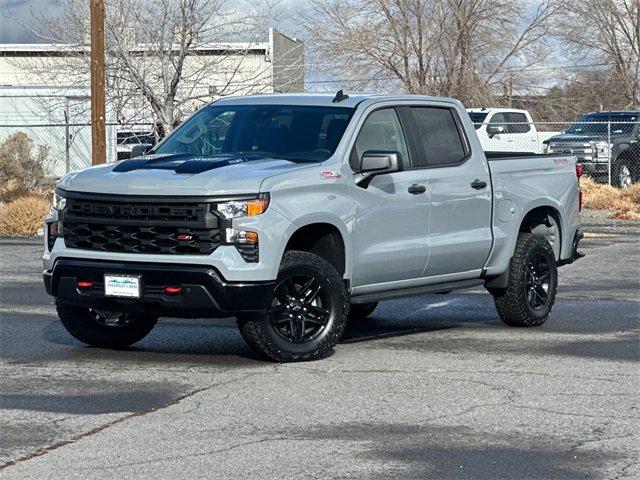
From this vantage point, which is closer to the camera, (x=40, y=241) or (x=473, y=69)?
(x=40, y=241)

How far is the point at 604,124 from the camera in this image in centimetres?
3297

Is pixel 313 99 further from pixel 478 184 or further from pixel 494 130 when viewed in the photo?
pixel 494 130

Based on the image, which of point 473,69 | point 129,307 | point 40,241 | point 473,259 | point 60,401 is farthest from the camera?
point 473,69

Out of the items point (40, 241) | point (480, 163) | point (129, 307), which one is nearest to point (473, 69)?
point (40, 241)

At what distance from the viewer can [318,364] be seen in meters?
9.87

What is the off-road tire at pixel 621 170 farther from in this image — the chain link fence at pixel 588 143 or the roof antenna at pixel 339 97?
the roof antenna at pixel 339 97

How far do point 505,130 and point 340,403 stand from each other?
27107 millimetres

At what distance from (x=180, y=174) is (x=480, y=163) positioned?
305cm

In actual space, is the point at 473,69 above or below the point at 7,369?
above

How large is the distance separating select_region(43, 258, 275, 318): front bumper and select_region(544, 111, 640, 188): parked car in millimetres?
23360

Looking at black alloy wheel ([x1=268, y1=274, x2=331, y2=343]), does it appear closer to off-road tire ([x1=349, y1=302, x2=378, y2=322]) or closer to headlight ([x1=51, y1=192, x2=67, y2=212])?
headlight ([x1=51, y1=192, x2=67, y2=212])

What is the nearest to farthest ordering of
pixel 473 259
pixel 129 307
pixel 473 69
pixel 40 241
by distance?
pixel 129 307 → pixel 473 259 → pixel 40 241 → pixel 473 69

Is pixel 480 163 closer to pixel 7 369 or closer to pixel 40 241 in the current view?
pixel 7 369

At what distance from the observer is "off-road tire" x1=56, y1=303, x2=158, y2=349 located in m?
10.6
